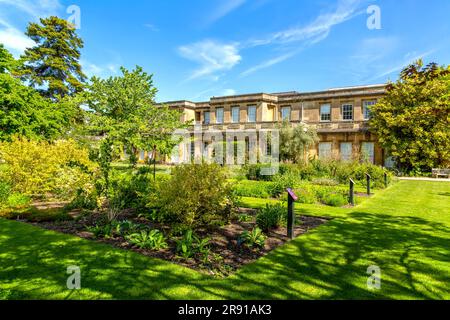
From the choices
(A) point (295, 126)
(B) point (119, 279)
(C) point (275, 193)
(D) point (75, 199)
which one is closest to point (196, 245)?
(B) point (119, 279)

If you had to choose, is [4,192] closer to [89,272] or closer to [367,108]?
[89,272]

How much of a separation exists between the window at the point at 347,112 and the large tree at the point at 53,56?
33.3 m

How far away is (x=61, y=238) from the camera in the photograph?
22.3 ft

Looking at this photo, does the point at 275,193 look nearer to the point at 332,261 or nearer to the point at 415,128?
the point at 332,261

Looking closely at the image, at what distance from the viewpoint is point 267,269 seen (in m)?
5.04

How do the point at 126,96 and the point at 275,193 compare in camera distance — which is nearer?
the point at 126,96

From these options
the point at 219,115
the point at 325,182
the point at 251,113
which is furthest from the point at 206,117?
the point at 325,182

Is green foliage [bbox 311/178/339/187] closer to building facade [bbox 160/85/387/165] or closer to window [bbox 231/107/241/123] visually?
building facade [bbox 160/85/387/165]

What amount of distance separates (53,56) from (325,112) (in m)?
35.1

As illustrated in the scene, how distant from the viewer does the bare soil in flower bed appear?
209 inches

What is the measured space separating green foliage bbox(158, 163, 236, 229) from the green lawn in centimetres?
162

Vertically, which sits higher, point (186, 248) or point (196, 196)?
point (196, 196)

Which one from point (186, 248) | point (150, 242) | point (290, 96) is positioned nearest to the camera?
point (186, 248)
